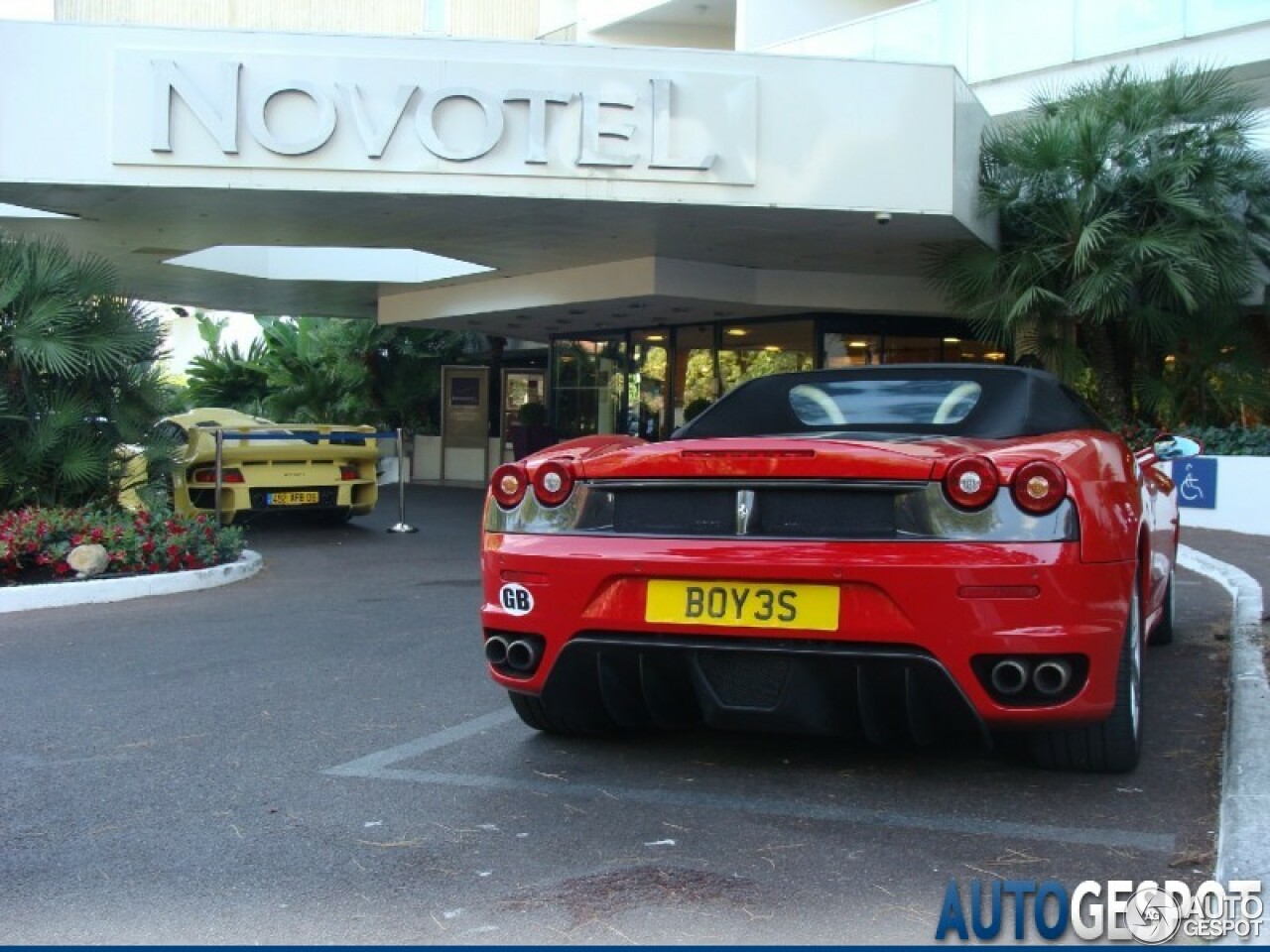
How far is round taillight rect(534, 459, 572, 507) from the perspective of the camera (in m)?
4.08

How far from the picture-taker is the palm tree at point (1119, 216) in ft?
47.0

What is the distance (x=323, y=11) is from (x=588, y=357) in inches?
589

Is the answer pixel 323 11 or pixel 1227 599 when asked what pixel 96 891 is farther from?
pixel 323 11

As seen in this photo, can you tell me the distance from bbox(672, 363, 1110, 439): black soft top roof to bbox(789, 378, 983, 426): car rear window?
0.01 metres

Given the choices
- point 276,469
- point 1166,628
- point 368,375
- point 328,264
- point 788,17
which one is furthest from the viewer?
point 368,375

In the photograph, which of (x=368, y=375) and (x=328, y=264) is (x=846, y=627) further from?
(x=368, y=375)

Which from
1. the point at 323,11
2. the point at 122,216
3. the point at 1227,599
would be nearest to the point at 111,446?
the point at 122,216

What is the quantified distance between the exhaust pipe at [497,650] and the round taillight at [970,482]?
152cm

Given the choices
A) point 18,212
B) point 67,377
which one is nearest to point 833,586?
point 67,377

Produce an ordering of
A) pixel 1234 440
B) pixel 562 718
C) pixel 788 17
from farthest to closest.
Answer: pixel 788 17 < pixel 1234 440 < pixel 562 718

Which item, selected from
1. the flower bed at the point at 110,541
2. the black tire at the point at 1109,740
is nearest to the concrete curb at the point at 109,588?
the flower bed at the point at 110,541

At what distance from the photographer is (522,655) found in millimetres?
4062

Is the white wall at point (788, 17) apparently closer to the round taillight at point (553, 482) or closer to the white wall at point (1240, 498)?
the white wall at point (1240, 498)

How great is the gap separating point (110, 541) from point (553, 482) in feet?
21.2
